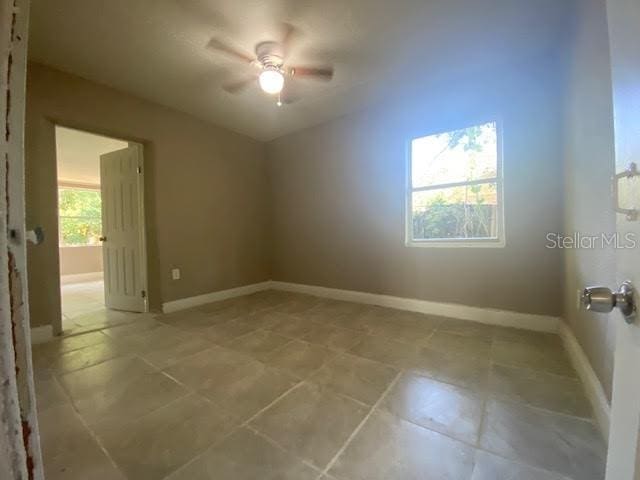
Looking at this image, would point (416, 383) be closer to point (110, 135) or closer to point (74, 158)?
point (110, 135)

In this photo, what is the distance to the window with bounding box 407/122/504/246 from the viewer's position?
2502 mm

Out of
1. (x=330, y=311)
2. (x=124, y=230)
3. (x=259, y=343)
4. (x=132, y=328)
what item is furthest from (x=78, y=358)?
(x=330, y=311)

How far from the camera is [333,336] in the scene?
7.35ft

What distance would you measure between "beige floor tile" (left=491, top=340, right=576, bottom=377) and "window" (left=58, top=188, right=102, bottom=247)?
780cm

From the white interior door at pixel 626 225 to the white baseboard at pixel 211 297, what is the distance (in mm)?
3484

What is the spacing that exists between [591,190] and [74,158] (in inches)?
278

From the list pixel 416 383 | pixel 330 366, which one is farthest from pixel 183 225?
pixel 416 383

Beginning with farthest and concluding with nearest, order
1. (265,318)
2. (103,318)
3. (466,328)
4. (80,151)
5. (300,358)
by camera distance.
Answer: (80,151), (103,318), (265,318), (466,328), (300,358)

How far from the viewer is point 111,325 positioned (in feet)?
8.61

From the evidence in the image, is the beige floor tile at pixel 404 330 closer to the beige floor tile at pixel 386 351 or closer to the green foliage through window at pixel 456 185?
the beige floor tile at pixel 386 351

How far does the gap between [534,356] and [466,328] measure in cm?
58

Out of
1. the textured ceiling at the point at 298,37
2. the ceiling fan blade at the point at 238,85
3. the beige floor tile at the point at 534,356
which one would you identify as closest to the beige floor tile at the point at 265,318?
the beige floor tile at the point at 534,356

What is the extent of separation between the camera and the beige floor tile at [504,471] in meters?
0.93

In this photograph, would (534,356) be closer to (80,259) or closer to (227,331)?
(227,331)
